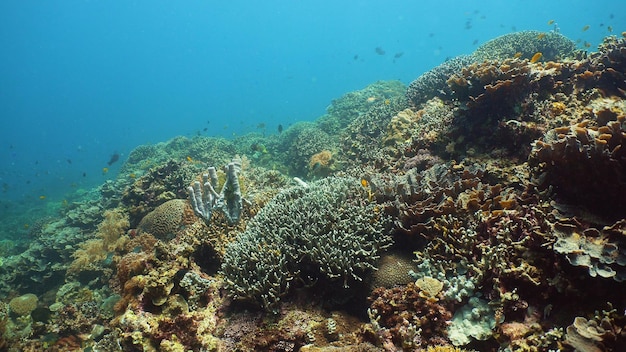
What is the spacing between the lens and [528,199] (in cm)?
410

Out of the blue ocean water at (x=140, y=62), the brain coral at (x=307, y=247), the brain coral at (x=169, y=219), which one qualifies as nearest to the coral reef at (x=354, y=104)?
the brain coral at (x=169, y=219)

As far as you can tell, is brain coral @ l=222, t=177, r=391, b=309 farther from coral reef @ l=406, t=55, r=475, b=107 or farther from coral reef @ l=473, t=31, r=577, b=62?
coral reef @ l=473, t=31, r=577, b=62

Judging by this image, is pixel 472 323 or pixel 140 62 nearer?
pixel 472 323

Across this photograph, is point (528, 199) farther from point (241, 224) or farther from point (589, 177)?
point (241, 224)

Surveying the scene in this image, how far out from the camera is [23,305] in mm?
8680

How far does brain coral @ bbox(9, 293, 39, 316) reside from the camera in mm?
8539

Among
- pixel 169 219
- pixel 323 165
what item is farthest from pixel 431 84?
pixel 169 219

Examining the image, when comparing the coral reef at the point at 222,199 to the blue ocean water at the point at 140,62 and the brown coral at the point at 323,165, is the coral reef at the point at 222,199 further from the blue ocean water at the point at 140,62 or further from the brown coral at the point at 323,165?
the blue ocean water at the point at 140,62

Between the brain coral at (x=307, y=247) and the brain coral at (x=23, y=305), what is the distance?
7872mm

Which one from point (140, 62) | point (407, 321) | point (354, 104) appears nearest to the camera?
point (407, 321)

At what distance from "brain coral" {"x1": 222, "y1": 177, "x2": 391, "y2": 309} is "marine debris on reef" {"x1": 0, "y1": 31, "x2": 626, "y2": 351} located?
0.09ft

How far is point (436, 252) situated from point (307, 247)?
1.68 m

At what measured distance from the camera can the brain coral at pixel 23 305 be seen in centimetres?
854

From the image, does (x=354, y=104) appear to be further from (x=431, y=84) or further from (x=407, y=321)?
(x=407, y=321)
